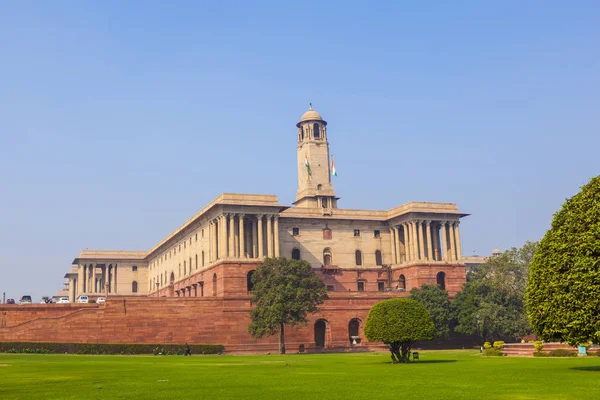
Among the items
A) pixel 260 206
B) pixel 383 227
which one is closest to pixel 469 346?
pixel 383 227

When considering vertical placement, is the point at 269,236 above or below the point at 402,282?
above

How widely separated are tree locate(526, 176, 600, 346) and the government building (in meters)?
46.6

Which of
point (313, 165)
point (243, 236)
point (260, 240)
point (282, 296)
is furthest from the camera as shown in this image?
point (313, 165)

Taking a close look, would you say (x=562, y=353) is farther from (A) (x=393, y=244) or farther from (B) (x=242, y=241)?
(A) (x=393, y=244)

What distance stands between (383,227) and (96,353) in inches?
1866

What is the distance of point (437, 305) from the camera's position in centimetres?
7762

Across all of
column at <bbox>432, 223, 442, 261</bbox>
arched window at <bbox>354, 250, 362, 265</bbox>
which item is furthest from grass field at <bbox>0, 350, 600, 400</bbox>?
arched window at <bbox>354, 250, 362, 265</bbox>

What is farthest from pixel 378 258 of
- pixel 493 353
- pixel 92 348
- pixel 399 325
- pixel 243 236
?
pixel 399 325

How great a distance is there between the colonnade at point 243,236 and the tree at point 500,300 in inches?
933

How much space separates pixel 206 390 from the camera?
22.4 meters

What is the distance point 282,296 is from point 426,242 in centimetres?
3147

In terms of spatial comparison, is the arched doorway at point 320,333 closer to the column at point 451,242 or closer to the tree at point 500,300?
the tree at point 500,300

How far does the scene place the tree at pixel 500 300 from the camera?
72938mm

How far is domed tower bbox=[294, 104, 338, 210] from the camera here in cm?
10088
